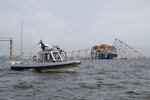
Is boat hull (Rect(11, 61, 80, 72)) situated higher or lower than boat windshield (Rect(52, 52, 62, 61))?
lower

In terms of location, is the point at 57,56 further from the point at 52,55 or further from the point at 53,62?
the point at 53,62

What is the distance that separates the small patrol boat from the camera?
138 feet

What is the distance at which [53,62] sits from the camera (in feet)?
141

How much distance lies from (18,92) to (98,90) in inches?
214

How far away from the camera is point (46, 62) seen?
144ft

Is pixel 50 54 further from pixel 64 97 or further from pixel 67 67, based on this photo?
pixel 64 97

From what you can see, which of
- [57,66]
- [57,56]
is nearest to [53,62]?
[57,66]

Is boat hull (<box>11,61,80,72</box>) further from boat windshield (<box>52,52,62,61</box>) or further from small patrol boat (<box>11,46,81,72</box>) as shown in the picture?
boat windshield (<box>52,52,62,61</box>)

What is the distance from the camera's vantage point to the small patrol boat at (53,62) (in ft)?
138

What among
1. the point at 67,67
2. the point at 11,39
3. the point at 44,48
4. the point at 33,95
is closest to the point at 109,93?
the point at 33,95

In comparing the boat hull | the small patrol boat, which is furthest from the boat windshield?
the boat hull

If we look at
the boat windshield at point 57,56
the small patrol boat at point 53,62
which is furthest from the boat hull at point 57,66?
the boat windshield at point 57,56

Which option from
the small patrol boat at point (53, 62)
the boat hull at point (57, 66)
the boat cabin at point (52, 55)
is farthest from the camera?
the boat cabin at point (52, 55)

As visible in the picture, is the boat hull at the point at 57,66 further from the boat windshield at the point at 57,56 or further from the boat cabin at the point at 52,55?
the boat windshield at the point at 57,56
